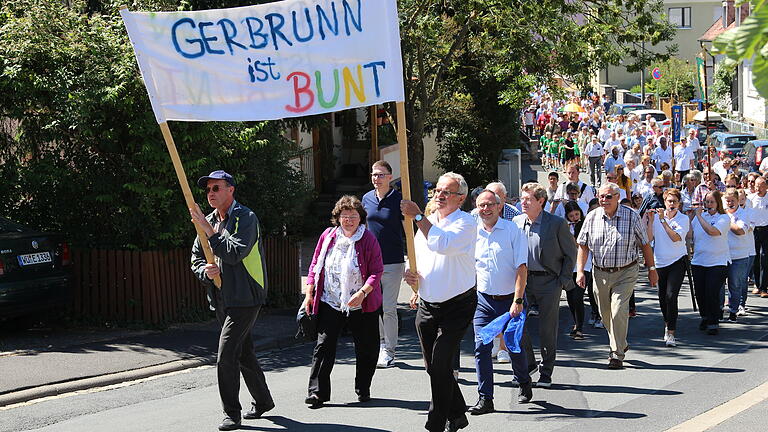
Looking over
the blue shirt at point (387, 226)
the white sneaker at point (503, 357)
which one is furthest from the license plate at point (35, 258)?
the white sneaker at point (503, 357)

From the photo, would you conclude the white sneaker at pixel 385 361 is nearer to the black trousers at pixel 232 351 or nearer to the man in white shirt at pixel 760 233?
the black trousers at pixel 232 351

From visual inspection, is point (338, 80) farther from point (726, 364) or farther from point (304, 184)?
point (304, 184)

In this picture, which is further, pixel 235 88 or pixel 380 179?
pixel 380 179

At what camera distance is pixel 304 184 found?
14078mm

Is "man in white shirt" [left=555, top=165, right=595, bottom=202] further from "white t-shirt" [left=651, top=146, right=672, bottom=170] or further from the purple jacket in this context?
"white t-shirt" [left=651, top=146, right=672, bottom=170]

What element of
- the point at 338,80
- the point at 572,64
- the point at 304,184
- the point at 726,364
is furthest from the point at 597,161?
the point at 338,80

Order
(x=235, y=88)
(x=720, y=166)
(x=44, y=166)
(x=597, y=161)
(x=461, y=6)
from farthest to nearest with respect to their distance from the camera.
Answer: (x=597, y=161) → (x=720, y=166) → (x=461, y=6) → (x=44, y=166) → (x=235, y=88)

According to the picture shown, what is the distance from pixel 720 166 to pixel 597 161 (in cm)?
802

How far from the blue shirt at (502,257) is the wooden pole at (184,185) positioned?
7.24ft

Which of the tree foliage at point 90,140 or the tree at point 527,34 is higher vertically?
the tree at point 527,34

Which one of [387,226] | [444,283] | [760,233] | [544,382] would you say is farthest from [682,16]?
[444,283]

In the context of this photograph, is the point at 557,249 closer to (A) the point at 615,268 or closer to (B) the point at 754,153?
(A) the point at 615,268

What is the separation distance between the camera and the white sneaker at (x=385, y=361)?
1034 cm

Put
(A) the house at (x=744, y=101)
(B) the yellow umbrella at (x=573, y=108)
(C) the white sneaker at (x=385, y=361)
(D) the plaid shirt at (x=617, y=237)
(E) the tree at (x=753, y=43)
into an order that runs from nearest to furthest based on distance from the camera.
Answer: (E) the tree at (x=753, y=43)
(D) the plaid shirt at (x=617, y=237)
(C) the white sneaker at (x=385, y=361)
(B) the yellow umbrella at (x=573, y=108)
(A) the house at (x=744, y=101)
